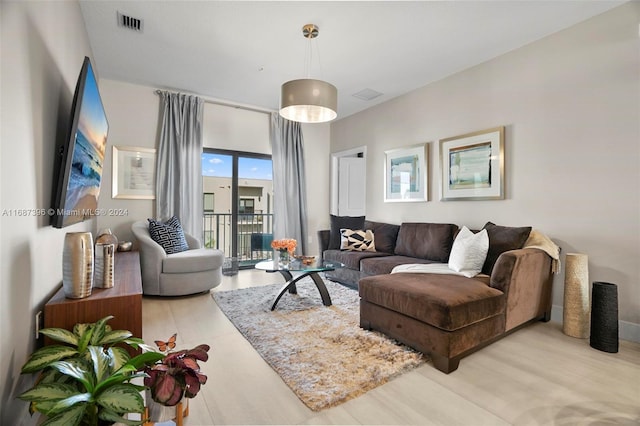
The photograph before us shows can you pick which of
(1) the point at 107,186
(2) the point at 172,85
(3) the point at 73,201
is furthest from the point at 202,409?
(2) the point at 172,85

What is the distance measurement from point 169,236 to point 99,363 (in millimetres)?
2886

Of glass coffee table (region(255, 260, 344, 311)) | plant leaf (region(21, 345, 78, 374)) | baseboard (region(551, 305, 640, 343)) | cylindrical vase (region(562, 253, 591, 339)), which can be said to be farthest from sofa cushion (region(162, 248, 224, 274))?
baseboard (region(551, 305, 640, 343))

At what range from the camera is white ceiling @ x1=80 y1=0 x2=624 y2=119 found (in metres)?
2.49

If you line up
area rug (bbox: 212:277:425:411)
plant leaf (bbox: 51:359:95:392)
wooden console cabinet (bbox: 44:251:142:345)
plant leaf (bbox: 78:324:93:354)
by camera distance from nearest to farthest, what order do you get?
plant leaf (bbox: 51:359:95:392), plant leaf (bbox: 78:324:93:354), wooden console cabinet (bbox: 44:251:142:345), area rug (bbox: 212:277:425:411)

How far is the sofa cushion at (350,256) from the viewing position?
3.72 metres

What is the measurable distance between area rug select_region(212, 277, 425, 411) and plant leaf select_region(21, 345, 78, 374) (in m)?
1.08

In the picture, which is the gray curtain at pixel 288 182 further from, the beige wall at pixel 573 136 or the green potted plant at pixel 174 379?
the green potted plant at pixel 174 379

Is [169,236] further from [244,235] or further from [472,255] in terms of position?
[472,255]

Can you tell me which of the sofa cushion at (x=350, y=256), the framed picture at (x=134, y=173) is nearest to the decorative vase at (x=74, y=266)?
the sofa cushion at (x=350, y=256)

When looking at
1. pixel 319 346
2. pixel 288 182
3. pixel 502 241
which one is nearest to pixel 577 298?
pixel 502 241

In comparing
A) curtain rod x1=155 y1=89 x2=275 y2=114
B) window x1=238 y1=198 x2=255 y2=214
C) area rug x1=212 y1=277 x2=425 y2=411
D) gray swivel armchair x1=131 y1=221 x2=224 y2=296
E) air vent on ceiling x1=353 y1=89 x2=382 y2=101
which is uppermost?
air vent on ceiling x1=353 y1=89 x2=382 y2=101

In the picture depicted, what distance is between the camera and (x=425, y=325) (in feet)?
6.52

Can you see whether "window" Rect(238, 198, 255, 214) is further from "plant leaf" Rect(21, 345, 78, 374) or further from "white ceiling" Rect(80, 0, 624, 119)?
"plant leaf" Rect(21, 345, 78, 374)

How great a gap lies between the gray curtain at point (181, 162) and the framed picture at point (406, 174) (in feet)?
9.30
